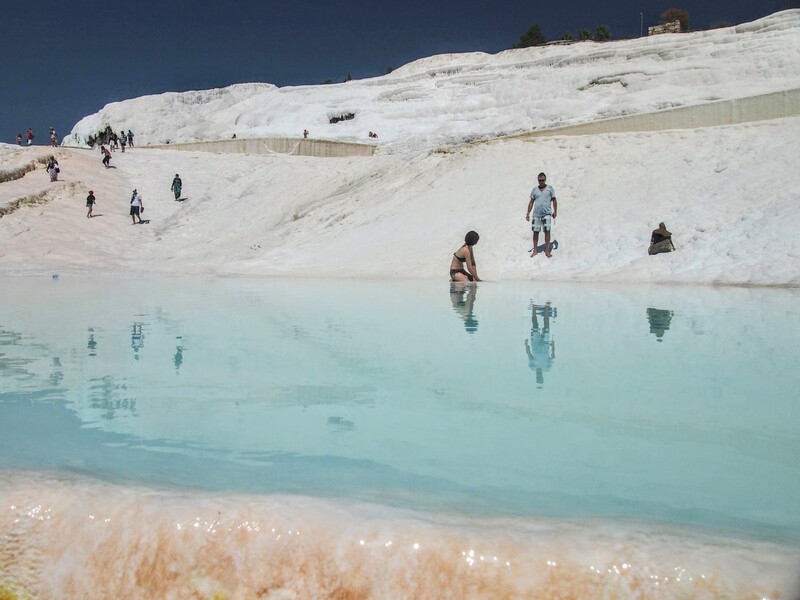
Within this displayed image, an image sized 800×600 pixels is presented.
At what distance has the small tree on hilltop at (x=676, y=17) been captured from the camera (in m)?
60.9

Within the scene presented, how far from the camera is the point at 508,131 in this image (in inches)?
962

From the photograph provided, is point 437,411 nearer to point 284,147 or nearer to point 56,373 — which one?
point 56,373

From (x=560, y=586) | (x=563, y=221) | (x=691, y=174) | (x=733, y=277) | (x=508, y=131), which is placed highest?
(x=508, y=131)

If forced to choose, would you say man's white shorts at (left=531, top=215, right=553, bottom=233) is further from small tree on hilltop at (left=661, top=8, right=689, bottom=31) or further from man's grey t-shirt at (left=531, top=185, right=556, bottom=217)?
small tree on hilltop at (left=661, top=8, right=689, bottom=31)

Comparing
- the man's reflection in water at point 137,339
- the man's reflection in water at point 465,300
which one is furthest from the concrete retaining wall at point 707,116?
the man's reflection in water at point 137,339

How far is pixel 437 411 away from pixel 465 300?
592cm

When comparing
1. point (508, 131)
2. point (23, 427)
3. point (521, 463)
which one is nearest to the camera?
point (521, 463)

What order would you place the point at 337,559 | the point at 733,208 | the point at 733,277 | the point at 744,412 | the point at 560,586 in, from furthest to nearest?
the point at 733,208
the point at 733,277
the point at 744,412
the point at 337,559
the point at 560,586

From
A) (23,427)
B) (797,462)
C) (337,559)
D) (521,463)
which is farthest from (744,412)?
(23,427)

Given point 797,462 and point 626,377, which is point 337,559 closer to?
point 797,462

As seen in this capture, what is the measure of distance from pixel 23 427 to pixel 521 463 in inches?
92.3

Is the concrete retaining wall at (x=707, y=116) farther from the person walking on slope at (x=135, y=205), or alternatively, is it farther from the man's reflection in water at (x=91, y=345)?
the man's reflection in water at (x=91, y=345)

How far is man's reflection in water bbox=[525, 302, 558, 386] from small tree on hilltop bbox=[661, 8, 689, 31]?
6156 centimetres

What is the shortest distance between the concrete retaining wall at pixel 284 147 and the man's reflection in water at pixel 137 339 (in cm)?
2352
